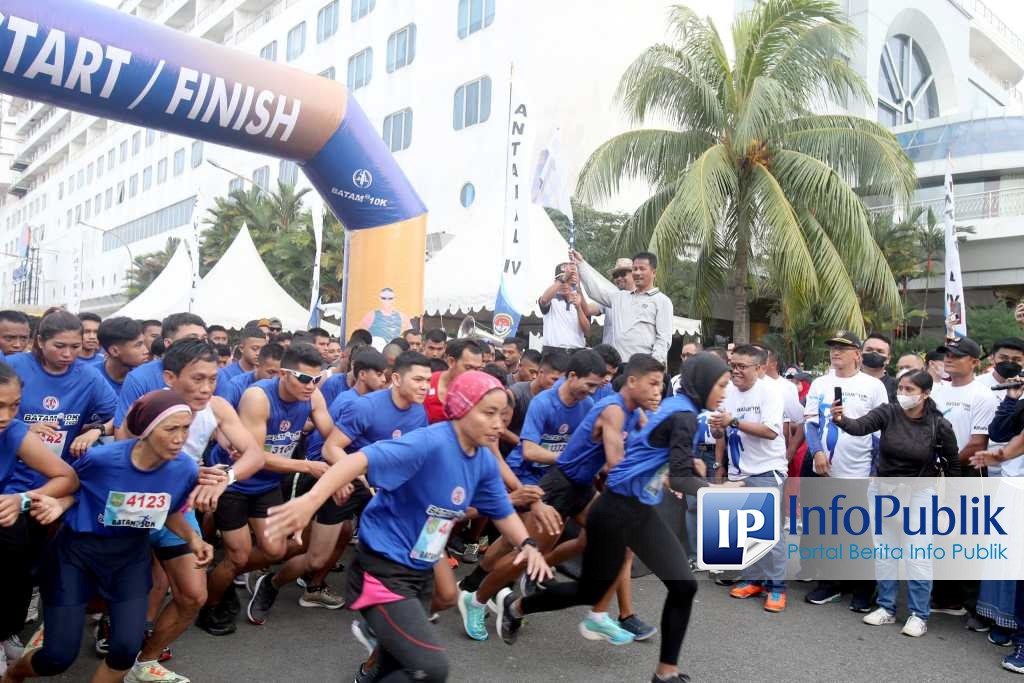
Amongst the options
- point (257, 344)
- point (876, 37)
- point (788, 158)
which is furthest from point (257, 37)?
point (257, 344)

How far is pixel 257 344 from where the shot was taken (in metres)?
6.58

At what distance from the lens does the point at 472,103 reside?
26.0 metres

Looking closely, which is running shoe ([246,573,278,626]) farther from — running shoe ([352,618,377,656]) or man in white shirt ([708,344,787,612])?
man in white shirt ([708,344,787,612])

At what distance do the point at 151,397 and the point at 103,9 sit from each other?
21.6 feet

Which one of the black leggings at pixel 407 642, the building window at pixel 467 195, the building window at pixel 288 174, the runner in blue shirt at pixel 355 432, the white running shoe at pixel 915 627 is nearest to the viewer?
the black leggings at pixel 407 642

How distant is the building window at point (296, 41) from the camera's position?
35594mm

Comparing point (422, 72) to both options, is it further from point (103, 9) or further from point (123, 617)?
point (123, 617)

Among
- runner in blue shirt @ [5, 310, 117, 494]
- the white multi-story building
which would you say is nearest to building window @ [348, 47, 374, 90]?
the white multi-story building

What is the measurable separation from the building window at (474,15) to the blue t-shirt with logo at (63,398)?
23.6m

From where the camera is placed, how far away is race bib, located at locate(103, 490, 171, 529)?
3508 millimetres

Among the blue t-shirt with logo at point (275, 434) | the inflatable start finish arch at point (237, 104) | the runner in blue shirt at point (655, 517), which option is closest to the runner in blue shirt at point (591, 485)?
the runner in blue shirt at point (655, 517)

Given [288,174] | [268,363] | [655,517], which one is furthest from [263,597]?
[288,174]

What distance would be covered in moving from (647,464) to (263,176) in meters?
34.7

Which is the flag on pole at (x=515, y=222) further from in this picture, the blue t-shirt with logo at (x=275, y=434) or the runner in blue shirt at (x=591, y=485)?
the blue t-shirt with logo at (x=275, y=434)
